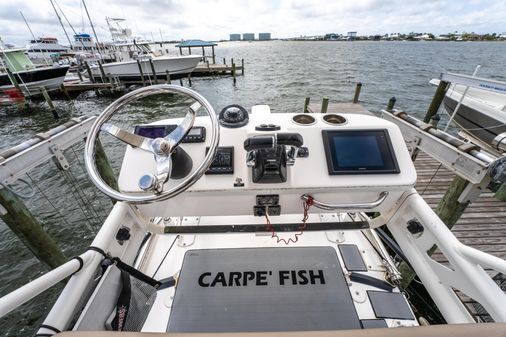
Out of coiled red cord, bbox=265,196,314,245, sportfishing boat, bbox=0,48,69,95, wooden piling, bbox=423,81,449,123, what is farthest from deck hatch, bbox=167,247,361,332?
sportfishing boat, bbox=0,48,69,95

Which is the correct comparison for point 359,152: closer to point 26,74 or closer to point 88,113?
point 88,113

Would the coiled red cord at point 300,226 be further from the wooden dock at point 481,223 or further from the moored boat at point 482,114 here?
the moored boat at point 482,114

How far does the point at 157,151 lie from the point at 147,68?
69.0 feet

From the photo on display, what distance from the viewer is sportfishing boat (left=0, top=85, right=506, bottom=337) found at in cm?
146

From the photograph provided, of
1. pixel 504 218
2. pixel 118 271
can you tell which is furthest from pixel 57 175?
pixel 504 218

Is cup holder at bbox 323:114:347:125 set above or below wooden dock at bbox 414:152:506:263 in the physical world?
above

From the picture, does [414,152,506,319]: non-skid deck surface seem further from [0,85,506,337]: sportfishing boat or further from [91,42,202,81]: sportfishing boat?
[91,42,202,81]: sportfishing boat

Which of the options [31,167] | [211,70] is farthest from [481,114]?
[211,70]

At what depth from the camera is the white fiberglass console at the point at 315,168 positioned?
5.90ft

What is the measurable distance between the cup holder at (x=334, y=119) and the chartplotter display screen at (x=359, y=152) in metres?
0.14

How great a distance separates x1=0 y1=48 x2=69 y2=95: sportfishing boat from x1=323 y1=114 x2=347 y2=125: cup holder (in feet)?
61.5

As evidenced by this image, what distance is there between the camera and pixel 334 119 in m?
2.05

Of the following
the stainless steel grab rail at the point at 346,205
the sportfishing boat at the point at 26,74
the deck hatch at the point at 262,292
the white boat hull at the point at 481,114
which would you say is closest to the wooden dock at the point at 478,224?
the stainless steel grab rail at the point at 346,205

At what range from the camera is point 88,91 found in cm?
1834
